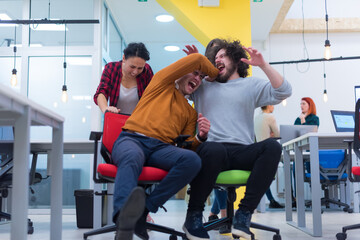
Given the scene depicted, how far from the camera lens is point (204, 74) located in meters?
2.62

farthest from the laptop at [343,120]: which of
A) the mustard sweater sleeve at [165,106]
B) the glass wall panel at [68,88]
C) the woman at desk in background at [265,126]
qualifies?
the glass wall panel at [68,88]

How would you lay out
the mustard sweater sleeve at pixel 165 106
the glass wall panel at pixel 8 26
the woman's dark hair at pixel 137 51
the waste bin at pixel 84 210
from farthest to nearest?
1. the glass wall panel at pixel 8 26
2. the waste bin at pixel 84 210
3. the woman's dark hair at pixel 137 51
4. the mustard sweater sleeve at pixel 165 106

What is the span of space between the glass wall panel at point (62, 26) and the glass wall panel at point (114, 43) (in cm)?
→ 70

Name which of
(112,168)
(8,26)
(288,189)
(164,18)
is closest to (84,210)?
(112,168)

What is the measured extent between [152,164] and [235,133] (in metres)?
0.55

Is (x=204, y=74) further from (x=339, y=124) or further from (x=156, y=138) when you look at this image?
(x=339, y=124)

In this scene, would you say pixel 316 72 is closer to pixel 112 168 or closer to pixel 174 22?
pixel 174 22

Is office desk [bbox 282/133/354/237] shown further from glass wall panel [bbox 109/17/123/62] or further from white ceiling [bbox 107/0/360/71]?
glass wall panel [bbox 109/17/123/62]

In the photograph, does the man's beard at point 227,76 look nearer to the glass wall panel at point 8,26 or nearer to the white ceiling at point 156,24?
the white ceiling at point 156,24

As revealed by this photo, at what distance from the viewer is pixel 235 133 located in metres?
2.54

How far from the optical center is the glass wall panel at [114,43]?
7243mm

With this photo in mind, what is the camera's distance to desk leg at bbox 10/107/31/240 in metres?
1.57

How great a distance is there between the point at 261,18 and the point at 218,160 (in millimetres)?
5615

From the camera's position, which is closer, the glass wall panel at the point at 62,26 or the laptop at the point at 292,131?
the laptop at the point at 292,131
